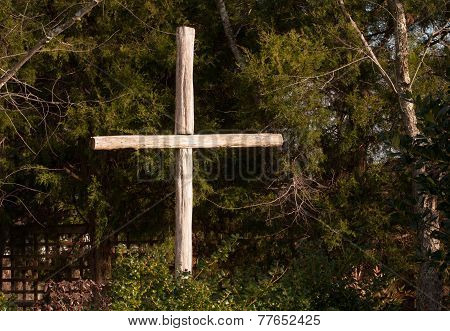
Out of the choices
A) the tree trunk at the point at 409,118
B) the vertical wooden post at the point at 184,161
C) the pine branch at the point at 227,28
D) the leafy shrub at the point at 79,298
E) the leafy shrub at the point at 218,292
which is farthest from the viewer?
the pine branch at the point at 227,28

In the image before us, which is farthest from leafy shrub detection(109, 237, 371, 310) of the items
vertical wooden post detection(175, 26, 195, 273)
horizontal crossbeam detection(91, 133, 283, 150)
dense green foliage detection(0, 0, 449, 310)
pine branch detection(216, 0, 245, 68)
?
pine branch detection(216, 0, 245, 68)

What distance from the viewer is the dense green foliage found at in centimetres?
1005

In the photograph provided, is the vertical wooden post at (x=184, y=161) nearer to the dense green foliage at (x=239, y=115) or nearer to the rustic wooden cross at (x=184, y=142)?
the rustic wooden cross at (x=184, y=142)

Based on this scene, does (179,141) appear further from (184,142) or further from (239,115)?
(239,115)

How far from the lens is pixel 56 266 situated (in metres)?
12.5

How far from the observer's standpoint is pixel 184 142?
7543 millimetres

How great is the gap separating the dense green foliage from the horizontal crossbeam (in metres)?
1.90

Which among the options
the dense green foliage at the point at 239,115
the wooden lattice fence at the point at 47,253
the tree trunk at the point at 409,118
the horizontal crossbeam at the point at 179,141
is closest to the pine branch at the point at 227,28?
the dense green foliage at the point at 239,115

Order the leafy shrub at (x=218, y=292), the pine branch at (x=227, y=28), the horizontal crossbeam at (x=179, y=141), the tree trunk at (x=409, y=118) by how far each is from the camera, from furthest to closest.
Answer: the pine branch at (x=227, y=28) < the tree trunk at (x=409, y=118) < the horizontal crossbeam at (x=179, y=141) < the leafy shrub at (x=218, y=292)

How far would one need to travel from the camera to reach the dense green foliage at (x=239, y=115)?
396 inches

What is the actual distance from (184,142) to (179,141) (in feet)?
0.16

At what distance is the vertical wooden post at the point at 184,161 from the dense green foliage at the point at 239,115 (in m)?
2.04

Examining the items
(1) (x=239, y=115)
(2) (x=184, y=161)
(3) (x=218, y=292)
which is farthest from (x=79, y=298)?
(1) (x=239, y=115)

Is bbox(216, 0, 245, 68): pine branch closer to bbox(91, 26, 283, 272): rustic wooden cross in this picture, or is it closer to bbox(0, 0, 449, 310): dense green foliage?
bbox(0, 0, 449, 310): dense green foliage
